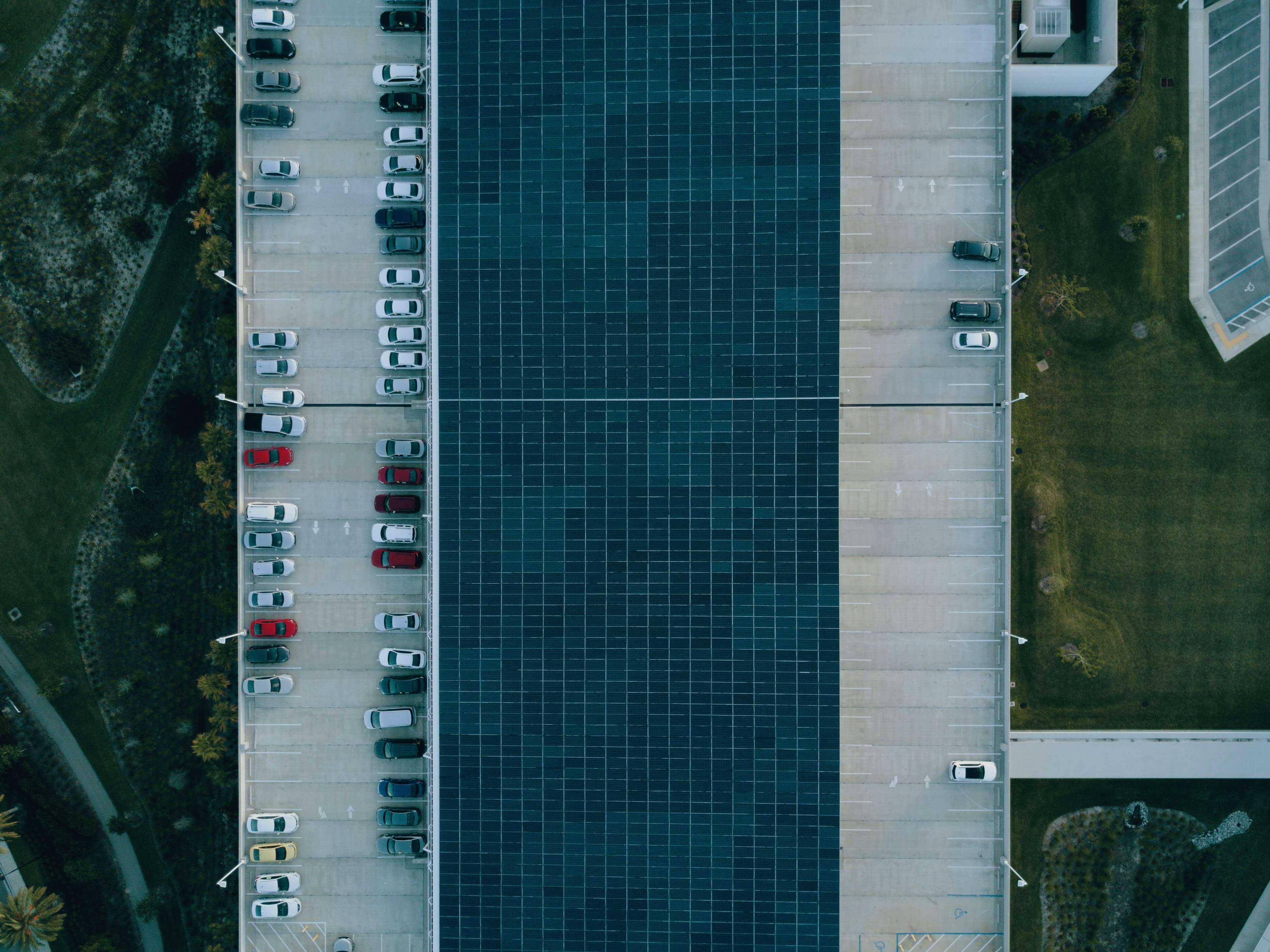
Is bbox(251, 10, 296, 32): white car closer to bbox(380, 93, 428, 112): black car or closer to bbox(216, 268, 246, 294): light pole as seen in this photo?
bbox(380, 93, 428, 112): black car

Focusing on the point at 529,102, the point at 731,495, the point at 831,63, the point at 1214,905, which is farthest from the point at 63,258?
the point at 1214,905

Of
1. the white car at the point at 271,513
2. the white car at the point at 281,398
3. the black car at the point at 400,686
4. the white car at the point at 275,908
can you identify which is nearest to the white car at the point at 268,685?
the black car at the point at 400,686

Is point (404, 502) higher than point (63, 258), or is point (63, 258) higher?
point (63, 258)

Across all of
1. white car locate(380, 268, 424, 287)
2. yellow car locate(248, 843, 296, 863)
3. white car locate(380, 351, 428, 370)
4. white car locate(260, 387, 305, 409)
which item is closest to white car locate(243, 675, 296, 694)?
yellow car locate(248, 843, 296, 863)

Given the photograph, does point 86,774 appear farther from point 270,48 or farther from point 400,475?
point 270,48

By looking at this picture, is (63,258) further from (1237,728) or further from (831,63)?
(1237,728)

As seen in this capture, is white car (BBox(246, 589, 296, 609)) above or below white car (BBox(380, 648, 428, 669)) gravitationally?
above

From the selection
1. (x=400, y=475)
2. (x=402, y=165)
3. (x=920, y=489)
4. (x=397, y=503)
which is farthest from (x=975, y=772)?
(x=402, y=165)
